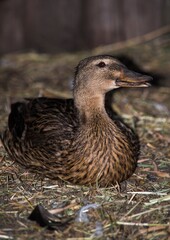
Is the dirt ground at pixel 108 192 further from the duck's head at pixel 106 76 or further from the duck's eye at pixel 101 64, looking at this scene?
the duck's eye at pixel 101 64

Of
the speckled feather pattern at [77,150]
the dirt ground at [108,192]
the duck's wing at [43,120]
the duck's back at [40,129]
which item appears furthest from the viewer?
the duck's wing at [43,120]

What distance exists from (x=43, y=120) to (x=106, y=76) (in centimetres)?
84

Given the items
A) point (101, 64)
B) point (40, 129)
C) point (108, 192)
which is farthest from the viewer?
point (40, 129)

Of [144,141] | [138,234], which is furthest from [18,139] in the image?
[138,234]

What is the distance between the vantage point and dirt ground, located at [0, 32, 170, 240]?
4391 millimetres

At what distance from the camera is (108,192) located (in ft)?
16.1

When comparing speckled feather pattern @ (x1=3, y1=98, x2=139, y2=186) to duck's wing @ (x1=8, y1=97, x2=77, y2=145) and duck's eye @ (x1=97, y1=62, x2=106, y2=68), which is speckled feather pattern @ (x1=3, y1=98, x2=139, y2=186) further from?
duck's eye @ (x1=97, y1=62, x2=106, y2=68)

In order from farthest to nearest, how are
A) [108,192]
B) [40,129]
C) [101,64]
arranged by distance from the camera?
1. [40,129]
2. [101,64]
3. [108,192]

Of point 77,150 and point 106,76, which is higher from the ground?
point 106,76

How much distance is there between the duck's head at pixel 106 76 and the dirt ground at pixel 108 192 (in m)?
0.87

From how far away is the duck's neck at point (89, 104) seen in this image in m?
5.04

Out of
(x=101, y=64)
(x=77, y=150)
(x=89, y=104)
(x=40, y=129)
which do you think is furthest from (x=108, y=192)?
(x=101, y=64)

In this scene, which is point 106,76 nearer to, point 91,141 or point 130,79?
point 130,79

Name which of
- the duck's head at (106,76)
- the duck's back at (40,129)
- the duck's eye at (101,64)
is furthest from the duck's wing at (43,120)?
the duck's eye at (101,64)
